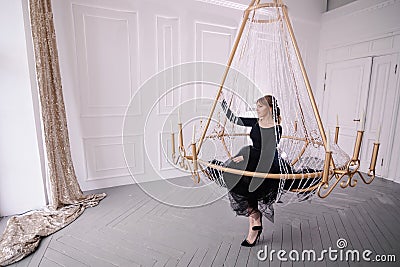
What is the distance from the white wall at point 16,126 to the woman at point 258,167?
6.63 ft

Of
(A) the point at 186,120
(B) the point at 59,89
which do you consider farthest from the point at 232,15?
(B) the point at 59,89

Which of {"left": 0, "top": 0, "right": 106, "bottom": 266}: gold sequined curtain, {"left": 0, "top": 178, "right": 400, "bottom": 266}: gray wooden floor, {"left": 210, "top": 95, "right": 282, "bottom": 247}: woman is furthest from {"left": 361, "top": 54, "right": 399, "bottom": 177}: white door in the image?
{"left": 0, "top": 0, "right": 106, "bottom": 266}: gold sequined curtain

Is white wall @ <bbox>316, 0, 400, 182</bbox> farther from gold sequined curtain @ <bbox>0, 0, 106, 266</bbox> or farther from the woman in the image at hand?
gold sequined curtain @ <bbox>0, 0, 106, 266</bbox>

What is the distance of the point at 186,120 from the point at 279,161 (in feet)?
6.18

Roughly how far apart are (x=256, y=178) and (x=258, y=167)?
0.45ft

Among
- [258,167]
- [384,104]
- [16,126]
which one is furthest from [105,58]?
[384,104]

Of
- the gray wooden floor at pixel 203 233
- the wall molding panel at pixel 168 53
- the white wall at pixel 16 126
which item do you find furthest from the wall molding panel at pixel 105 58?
the gray wooden floor at pixel 203 233

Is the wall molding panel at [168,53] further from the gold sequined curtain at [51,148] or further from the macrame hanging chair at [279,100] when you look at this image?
the gold sequined curtain at [51,148]

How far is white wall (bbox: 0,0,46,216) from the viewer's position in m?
2.23

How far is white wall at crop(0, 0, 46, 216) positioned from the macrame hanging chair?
169cm

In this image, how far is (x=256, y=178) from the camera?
1.63m

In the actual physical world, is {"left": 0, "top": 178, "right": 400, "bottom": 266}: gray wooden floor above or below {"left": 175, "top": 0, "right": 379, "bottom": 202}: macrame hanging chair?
below

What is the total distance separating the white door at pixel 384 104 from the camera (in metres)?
3.35

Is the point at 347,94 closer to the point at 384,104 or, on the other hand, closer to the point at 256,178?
the point at 384,104
